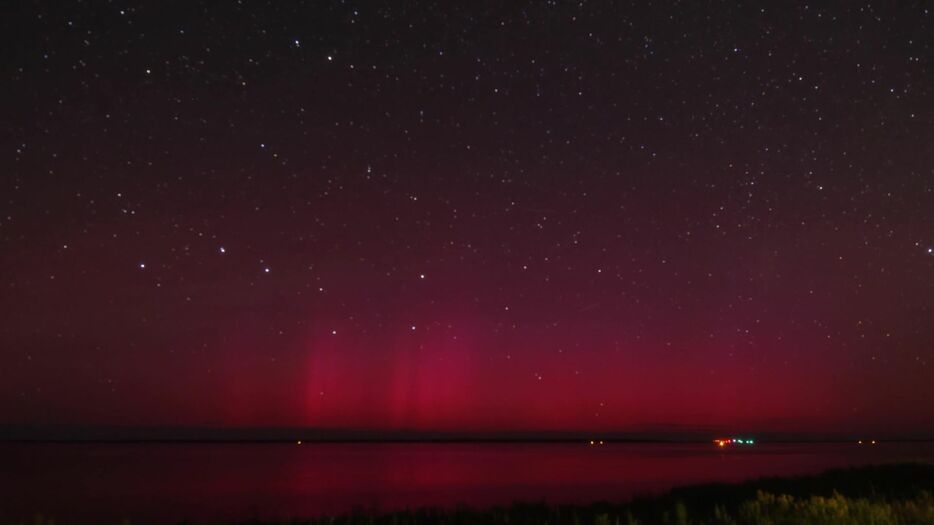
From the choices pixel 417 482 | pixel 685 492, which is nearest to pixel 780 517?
pixel 685 492

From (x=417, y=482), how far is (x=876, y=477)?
31.3 metres

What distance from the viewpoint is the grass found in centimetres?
955

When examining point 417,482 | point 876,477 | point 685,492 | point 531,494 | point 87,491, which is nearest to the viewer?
point 685,492

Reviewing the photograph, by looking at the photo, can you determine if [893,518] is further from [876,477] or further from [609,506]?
[876,477]

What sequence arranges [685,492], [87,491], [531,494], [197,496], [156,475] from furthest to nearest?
[156,475] → [87,491] → [197,496] → [531,494] → [685,492]

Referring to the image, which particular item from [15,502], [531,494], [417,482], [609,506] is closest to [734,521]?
[609,506]

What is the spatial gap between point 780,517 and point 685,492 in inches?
392

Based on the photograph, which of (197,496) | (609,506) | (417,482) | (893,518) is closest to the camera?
(893,518)

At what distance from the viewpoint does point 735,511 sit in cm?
1374

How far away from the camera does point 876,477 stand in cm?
2242

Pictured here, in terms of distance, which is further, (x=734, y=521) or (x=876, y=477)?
(x=876, y=477)

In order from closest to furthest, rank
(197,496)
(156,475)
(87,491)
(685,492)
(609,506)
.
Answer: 1. (609,506)
2. (685,492)
3. (197,496)
4. (87,491)
5. (156,475)

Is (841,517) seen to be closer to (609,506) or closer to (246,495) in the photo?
(609,506)

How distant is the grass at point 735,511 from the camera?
955cm
